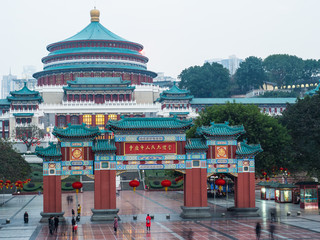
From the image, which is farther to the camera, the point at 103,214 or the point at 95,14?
the point at 95,14

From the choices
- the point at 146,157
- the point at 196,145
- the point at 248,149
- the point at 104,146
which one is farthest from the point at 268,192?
the point at 104,146

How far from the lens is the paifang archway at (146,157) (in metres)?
41.3

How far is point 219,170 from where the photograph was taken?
1697 inches

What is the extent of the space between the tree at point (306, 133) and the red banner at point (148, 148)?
18.0m

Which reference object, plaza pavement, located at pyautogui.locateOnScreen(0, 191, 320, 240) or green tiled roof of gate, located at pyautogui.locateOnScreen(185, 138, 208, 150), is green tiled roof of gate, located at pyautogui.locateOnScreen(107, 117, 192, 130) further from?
plaza pavement, located at pyautogui.locateOnScreen(0, 191, 320, 240)

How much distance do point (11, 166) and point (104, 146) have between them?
19.3 m

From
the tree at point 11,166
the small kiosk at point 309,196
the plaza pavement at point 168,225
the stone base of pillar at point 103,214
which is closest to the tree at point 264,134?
the plaza pavement at point 168,225

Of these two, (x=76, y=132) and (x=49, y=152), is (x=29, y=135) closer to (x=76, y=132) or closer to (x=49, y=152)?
(x=76, y=132)

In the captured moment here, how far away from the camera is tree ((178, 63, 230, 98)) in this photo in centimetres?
14162

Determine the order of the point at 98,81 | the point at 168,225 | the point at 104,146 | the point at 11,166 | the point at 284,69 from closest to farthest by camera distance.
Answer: the point at 168,225, the point at 104,146, the point at 11,166, the point at 98,81, the point at 284,69

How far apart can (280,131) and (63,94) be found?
63.9 meters

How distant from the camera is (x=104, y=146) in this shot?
41.7m

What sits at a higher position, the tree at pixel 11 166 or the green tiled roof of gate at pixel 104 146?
the green tiled roof of gate at pixel 104 146

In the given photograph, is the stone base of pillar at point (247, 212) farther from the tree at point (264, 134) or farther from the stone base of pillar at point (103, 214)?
the tree at point (264, 134)
